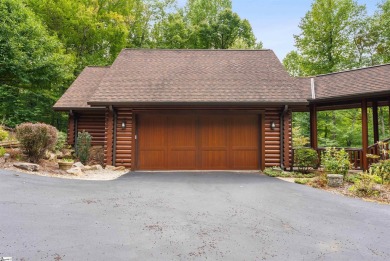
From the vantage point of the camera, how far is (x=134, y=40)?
2438 centimetres

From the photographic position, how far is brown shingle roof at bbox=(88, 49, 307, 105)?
9531mm

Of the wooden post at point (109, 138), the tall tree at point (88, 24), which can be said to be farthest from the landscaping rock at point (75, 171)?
the tall tree at point (88, 24)

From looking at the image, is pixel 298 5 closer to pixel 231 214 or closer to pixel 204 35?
pixel 204 35

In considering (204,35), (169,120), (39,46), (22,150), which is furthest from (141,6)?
(22,150)

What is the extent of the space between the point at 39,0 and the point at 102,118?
13.1 m

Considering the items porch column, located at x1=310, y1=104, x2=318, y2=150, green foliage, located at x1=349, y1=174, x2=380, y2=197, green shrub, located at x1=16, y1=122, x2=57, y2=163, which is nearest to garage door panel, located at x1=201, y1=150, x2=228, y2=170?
porch column, located at x1=310, y1=104, x2=318, y2=150

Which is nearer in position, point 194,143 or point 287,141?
point 287,141

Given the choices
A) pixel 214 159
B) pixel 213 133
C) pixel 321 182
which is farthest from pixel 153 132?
pixel 321 182

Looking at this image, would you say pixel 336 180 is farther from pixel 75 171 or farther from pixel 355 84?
pixel 75 171

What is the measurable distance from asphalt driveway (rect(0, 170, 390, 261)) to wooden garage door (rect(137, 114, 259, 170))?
10.6ft

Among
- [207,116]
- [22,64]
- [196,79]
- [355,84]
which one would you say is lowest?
[207,116]

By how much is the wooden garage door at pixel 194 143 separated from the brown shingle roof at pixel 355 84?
3.35 m

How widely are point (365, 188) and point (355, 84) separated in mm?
4943

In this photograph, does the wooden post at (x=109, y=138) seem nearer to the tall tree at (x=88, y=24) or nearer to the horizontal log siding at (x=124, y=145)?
the horizontal log siding at (x=124, y=145)
